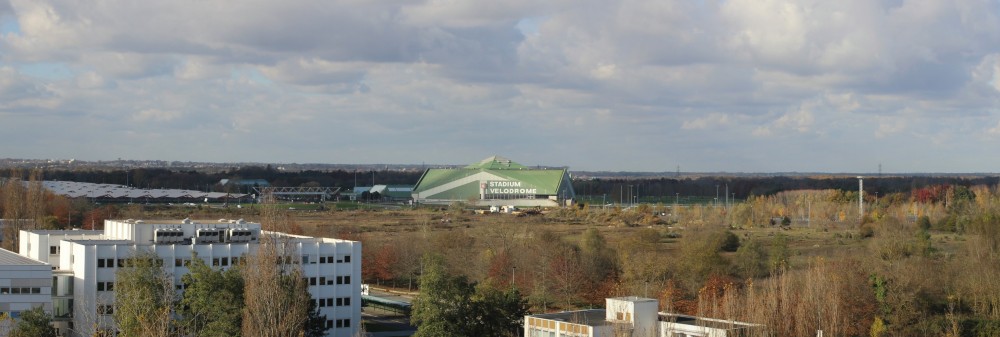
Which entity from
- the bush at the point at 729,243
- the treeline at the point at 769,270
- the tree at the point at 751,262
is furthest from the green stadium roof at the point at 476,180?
the tree at the point at 751,262

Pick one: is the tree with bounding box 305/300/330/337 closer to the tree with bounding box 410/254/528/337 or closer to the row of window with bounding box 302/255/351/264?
the tree with bounding box 410/254/528/337

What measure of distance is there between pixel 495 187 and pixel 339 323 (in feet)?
291

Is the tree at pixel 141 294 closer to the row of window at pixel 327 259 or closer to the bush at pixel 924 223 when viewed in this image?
the row of window at pixel 327 259

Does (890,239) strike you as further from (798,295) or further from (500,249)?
(798,295)

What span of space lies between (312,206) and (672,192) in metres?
78.7

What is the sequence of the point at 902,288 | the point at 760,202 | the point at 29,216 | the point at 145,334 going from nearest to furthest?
the point at 145,334 < the point at 902,288 < the point at 29,216 < the point at 760,202

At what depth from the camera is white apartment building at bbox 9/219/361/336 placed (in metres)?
38.7

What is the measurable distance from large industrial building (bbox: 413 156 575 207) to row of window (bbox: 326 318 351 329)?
8399 centimetres

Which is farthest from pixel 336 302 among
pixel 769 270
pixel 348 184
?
pixel 348 184

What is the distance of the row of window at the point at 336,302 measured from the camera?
136 feet

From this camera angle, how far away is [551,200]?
12575cm

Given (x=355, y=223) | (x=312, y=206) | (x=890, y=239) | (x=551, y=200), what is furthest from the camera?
(x=551, y=200)

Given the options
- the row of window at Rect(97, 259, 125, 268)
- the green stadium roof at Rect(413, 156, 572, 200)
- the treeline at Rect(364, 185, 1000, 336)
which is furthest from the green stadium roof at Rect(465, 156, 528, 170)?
the row of window at Rect(97, 259, 125, 268)

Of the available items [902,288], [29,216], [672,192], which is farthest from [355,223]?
[672,192]
